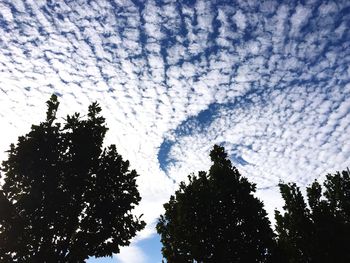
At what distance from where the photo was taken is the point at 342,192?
65.4ft

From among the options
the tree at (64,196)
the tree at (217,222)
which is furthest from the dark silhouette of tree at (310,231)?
the tree at (64,196)

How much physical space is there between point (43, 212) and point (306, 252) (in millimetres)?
11778

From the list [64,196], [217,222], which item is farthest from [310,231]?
[64,196]

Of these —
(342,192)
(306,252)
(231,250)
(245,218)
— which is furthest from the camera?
(342,192)

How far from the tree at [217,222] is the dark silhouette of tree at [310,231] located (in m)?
1.36

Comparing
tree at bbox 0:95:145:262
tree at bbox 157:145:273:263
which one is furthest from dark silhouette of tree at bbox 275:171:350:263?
tree at bbox 0:95:145:262

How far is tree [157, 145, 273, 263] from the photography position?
16013mm

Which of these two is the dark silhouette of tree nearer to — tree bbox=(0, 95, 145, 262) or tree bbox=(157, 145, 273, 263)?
tree bbox=(157, 145, 273, 263)

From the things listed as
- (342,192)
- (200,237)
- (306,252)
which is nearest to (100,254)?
Result: (200,237)

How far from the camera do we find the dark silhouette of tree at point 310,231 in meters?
13.8

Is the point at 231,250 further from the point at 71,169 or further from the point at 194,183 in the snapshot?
the point at 71,169

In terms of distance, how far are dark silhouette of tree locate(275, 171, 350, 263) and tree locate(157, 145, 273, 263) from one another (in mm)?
1356

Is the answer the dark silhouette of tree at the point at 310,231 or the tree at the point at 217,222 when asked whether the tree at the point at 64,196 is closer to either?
the tree at the point at 217,222

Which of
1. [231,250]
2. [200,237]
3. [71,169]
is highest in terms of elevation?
[71,169]
